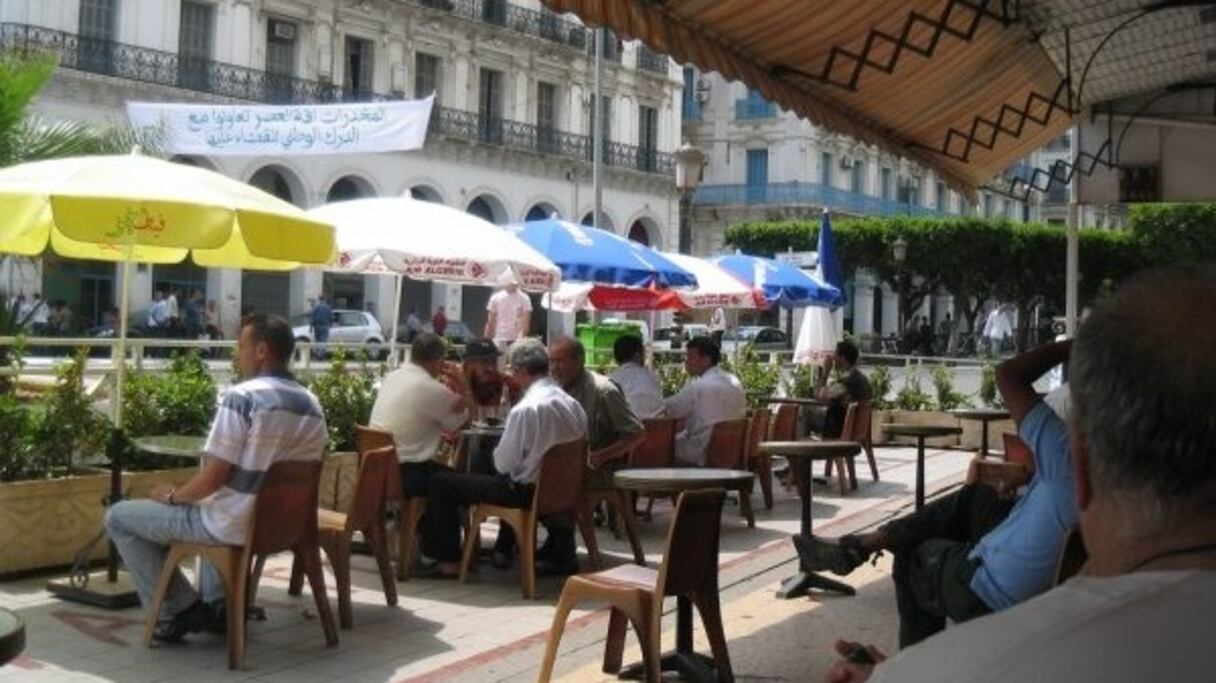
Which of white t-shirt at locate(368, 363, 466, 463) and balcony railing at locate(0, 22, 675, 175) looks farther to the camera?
balcony railing at locate(0, 22, 675, 175)

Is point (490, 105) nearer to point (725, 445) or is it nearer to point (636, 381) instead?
point (636, 381)

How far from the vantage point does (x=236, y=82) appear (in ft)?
111

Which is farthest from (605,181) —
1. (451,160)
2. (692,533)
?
(692,533)

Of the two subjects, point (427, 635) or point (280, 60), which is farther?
point (280, 60)

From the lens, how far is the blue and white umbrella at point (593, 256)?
11.3 metres

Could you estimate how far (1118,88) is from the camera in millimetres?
7758

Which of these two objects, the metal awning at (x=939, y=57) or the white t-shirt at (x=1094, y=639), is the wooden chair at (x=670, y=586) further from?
the white t-shirt at (x=1094, y=639)

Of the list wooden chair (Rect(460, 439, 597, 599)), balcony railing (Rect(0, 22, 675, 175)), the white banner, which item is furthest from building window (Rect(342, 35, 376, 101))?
wooden chair (Rect(460, 439, 597, 599))

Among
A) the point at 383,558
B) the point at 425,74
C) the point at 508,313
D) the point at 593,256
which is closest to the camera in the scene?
the point at 383,558

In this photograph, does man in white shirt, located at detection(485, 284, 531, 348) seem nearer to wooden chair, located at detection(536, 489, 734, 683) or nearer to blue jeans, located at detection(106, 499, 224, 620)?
blue jeans, located at detection(106, 499, 224, 620)

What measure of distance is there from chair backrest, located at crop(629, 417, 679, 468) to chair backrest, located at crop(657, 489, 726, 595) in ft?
11.8

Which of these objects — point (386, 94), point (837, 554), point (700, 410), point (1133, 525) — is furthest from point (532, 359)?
point (386, 94)

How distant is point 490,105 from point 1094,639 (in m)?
40.8

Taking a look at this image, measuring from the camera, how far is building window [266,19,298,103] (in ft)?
113
